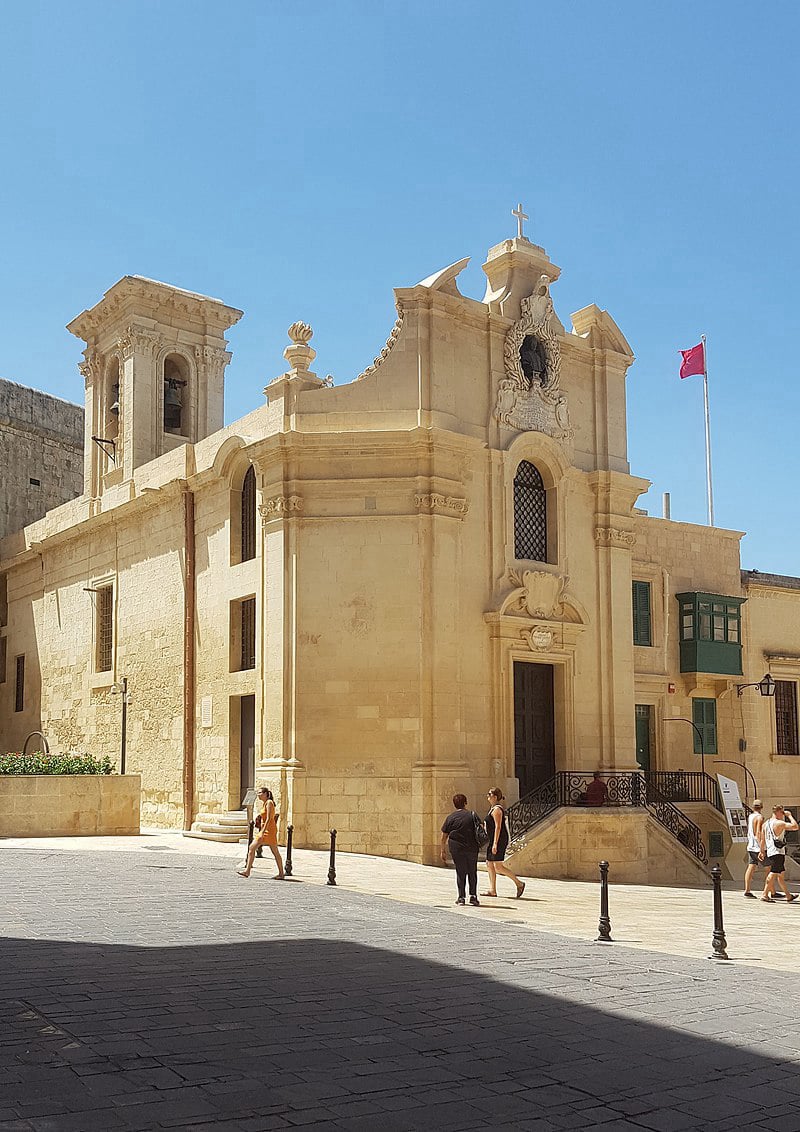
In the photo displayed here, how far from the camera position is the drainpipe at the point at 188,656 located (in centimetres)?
2534

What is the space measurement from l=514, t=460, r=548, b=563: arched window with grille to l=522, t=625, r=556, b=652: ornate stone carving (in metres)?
1.58

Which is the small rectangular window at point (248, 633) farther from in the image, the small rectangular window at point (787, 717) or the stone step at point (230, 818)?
the small rectangular window at point (787, 717)

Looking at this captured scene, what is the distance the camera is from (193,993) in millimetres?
8758

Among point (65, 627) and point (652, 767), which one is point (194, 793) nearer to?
point (65, 627)

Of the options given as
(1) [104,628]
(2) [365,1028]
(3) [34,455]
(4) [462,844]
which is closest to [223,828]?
(1) [104,628]

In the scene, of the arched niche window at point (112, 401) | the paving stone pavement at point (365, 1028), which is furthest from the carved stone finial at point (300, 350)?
the paving stone pavement at point (365, 1028)

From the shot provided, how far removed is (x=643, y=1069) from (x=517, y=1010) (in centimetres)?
173

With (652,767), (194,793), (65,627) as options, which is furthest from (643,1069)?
(65,627)

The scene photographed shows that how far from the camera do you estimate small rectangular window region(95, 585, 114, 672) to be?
2978 cm

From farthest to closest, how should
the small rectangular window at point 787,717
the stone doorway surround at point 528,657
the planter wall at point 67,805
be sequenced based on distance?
the small rectangular window at point 787,717 < the stone doorway surround at point 528,657 < the planter wall at point 67,805

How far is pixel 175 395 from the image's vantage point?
31.7 meters

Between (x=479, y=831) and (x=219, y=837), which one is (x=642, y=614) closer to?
(x=219, y=837)

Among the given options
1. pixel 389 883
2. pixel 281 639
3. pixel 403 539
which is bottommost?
pixel 389 883

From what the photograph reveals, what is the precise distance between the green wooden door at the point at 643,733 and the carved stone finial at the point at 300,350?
11.7 metres
